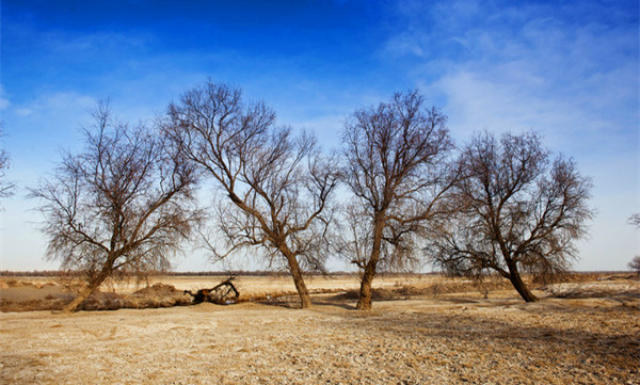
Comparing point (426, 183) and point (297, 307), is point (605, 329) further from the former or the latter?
point (297, 307)

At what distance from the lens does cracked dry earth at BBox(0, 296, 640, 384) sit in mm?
7589

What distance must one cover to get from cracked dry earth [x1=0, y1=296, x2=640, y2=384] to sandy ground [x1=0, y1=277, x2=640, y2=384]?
2 centimetres

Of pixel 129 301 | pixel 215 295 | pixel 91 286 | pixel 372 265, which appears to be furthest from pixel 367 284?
pixel 129 301

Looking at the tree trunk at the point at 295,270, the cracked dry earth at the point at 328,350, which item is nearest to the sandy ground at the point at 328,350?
the cracked dry earth at the point at 328,350

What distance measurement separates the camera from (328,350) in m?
10.0

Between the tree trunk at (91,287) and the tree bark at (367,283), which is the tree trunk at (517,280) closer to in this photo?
the tree bark at (367,283)

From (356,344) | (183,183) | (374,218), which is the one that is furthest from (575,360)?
(183,183)

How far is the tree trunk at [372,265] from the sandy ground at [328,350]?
3.93 metres

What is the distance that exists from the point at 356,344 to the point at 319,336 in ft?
5.46

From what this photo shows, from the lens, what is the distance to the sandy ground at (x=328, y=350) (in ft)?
24.9

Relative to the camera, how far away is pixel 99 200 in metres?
18.0

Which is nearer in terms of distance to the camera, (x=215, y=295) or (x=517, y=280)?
(x=517, y=280)

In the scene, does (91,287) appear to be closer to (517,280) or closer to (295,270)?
(295,270)

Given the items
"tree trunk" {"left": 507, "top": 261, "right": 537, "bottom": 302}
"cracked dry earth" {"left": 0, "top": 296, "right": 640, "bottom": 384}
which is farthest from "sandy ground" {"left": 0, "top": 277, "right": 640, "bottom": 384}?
"tree trunk" {"left": 507, "top": 261, "right": 537, "bottom": 302}
